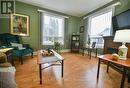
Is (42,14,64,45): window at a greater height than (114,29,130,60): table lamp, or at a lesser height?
greater

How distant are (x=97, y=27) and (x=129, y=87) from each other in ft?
11.6

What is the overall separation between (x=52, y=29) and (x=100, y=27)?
253cm

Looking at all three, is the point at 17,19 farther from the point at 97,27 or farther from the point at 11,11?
the point at 97,27

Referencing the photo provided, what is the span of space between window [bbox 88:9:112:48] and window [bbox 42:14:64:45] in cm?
167

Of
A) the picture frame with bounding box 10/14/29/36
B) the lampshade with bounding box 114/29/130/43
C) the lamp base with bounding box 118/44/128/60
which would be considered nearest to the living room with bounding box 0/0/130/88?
the picture frame with bounding box 10/14/29/36

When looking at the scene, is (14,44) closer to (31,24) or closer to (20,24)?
(20,24)

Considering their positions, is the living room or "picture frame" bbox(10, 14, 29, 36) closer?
the living room

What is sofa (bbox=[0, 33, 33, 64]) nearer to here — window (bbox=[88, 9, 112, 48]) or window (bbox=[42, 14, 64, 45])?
window (bbox=[42, 14, 64, 45])

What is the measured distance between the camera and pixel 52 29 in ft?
19.0

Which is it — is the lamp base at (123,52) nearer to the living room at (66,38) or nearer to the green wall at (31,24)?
the living room at (66,38)

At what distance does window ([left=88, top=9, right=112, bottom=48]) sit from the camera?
14.6 ft

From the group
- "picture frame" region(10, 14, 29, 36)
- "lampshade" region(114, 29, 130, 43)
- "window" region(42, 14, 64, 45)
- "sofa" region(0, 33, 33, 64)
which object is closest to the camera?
"lampshade" region(114, 29, 130, 43)

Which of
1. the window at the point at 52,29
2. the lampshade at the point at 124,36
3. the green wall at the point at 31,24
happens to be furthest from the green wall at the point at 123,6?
the green wall at the point at 31,24

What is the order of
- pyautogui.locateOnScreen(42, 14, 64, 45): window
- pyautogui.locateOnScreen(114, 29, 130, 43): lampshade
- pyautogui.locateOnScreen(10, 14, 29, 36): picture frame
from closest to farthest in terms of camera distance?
pyautogui.locateOnScreen(114, 29, 130, 43): lampshade, pyautogui.locateOnScreen(10, 14, 29, 36): picture frame, pyautogui.locateOnScreen(42, 14, 64, 45): window
